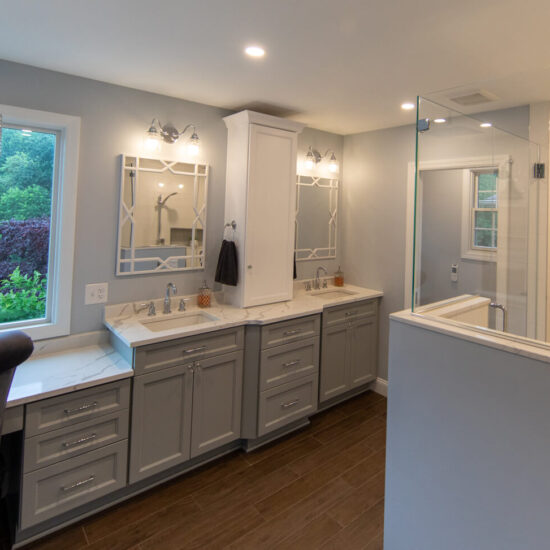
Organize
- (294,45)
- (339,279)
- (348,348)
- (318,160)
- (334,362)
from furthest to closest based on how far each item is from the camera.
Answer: (339,279) < (318,160) < (348,348) < (334,362) < (294,45)

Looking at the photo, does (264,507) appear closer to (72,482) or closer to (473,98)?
(72,482)

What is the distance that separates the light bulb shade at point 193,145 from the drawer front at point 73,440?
70.0 inches

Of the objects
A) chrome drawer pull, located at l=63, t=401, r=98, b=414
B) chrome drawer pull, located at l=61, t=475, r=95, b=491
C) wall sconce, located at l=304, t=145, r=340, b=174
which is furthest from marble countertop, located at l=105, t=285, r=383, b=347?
wall sconce, located at l=304, t=145, r=340, b=174

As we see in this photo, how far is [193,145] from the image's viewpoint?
108 inches

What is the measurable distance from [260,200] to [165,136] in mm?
797

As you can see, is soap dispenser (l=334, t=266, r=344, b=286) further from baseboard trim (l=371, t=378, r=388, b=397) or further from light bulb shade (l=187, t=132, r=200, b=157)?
light bulb shade (l=187, t=132, r=200, b=157)

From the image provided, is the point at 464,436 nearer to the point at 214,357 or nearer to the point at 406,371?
the point at 406,371

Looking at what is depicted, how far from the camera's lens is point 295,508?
2.14 m

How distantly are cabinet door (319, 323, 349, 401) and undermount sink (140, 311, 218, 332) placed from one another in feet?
3.17

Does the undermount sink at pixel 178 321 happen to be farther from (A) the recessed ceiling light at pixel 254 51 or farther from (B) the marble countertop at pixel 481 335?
(A) the recessed ceiling light at pixel 254 51

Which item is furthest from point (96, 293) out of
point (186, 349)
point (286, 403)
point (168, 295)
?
point (286, 403)

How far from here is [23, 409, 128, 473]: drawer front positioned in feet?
5.86

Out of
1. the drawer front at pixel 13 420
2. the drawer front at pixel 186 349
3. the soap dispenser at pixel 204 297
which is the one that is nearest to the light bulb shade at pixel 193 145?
the soap dispenser at pixel 204 297

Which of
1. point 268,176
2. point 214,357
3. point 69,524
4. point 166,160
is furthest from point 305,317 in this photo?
point 69,524
